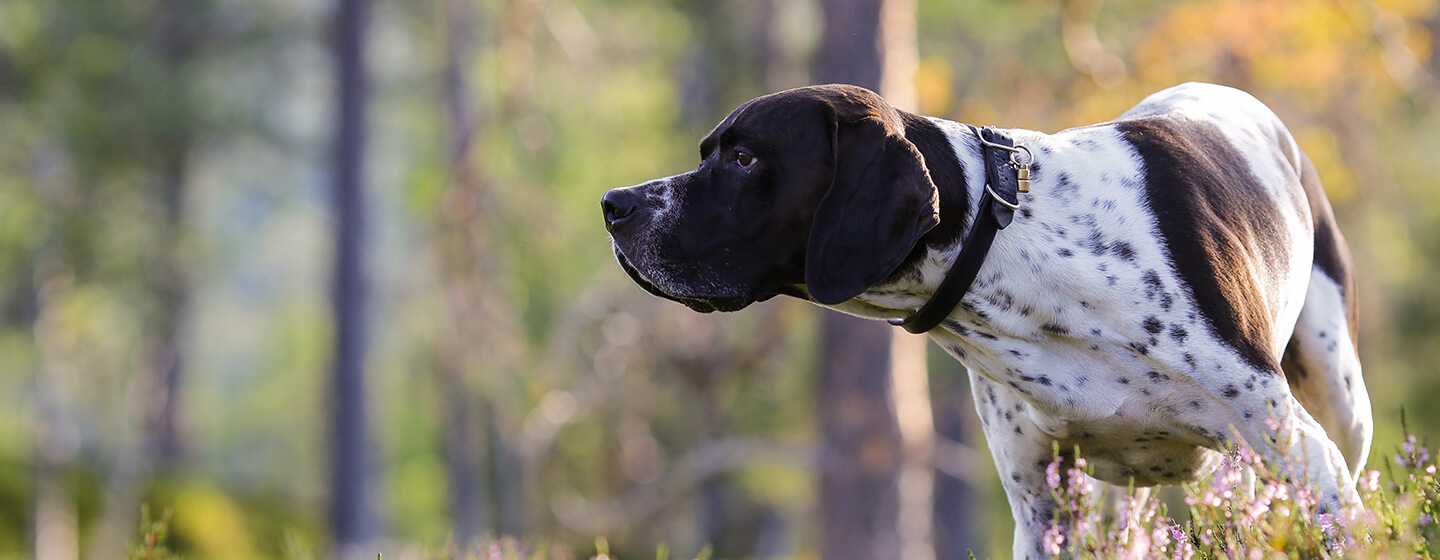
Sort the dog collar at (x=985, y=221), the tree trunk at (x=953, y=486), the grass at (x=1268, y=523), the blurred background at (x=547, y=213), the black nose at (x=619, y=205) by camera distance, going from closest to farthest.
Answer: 1. the grass at (x=1268, y=523)
2. the dog collar at (x=985, y=221)
3. the black nose at (x=619, y=205)
4. the blurred background at (x=547, y=213)
5. the tree trunk at (x=953, y=486)

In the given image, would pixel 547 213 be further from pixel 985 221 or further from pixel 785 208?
pixel 985 221

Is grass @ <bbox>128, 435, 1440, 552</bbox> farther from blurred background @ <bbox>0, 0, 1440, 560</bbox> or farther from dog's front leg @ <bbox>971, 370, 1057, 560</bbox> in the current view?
blurred background @ <bbox>0, 0, 1440, 560</bbox>

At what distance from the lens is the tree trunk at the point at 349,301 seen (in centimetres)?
1413

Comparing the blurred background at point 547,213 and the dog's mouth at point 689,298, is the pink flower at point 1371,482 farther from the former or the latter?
the blurred background at point 547,213

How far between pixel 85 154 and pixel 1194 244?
659 inches

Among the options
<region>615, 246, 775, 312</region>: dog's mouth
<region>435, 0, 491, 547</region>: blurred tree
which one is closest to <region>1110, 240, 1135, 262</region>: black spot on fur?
<region>615, 246, 775, 312</region>: dog's mouth

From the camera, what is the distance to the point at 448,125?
52.0 ft

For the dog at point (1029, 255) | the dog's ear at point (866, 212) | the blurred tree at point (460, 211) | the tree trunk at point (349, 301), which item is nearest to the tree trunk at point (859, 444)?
the dog at point (1029, 255)

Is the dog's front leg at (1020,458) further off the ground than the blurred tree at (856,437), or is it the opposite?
the dog's front leg at (1020,458)

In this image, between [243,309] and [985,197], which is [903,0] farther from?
[243,309]

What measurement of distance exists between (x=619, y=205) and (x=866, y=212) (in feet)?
2.24

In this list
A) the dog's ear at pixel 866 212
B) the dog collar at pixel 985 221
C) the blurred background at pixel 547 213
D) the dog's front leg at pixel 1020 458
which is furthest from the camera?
the blurred background at pixel 547 213

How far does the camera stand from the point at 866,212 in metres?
3.00

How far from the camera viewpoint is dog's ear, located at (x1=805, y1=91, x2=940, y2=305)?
9.78 ft
